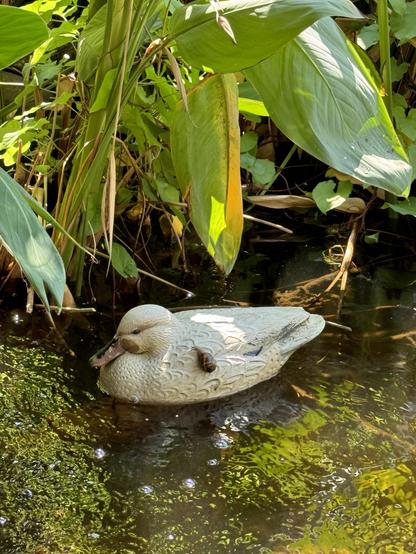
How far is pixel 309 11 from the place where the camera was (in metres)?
1.64

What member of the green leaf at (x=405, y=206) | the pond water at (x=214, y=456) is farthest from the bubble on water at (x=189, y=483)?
the green leaf at (x=405, y=206)

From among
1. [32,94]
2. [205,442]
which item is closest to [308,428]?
[205,442]

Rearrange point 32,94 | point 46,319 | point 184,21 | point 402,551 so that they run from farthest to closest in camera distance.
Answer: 1. point 32,94
2. point 46,319
3. point 184,21
4. point 402,551

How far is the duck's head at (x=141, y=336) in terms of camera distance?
214cm

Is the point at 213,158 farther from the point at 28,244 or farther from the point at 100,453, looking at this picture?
the point at 28,244

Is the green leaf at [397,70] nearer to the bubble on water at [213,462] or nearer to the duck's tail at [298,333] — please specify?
the duck's tail at [298,333]

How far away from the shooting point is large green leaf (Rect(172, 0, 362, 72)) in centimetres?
166

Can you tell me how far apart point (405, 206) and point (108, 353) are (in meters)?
1.19

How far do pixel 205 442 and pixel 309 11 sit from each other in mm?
914

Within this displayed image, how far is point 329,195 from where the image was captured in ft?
9.16

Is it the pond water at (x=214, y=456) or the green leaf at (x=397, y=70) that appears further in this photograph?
the green leaf at (x=397, y=70)

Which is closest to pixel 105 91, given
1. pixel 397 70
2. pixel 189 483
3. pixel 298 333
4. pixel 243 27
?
pixel 243 27

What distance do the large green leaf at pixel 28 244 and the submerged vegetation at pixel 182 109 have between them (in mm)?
84

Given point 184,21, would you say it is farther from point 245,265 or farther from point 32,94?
point 245,265
